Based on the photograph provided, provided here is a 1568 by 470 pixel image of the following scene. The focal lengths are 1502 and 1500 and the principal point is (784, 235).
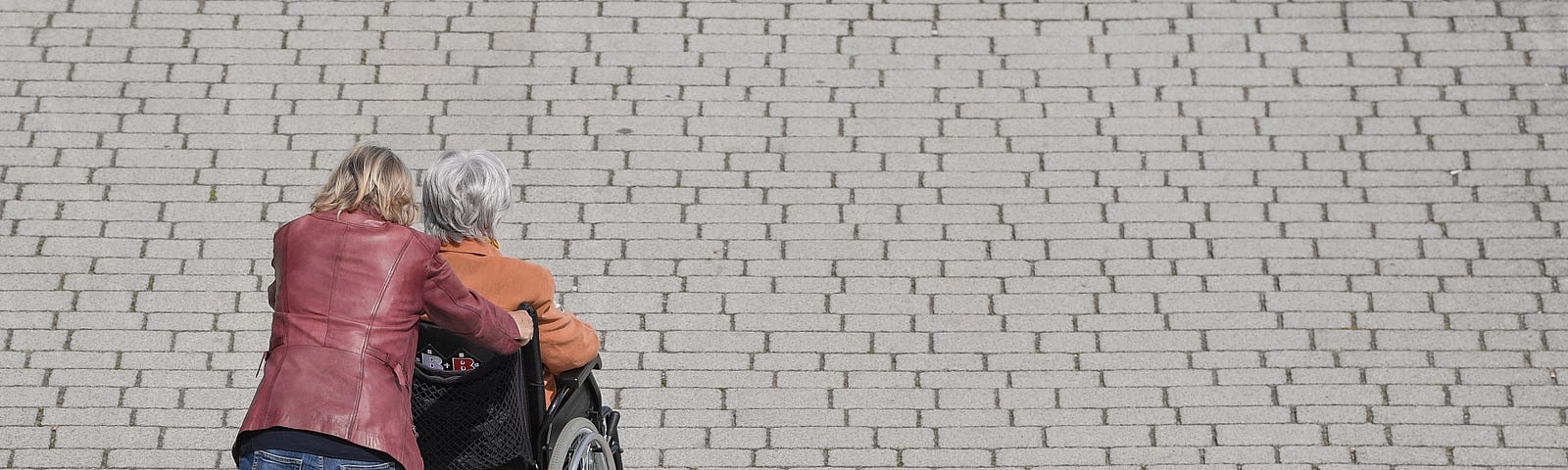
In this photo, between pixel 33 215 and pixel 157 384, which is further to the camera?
pixel 33 215

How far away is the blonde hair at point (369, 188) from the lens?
3643 mm

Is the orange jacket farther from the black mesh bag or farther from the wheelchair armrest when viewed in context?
the black mesh bag

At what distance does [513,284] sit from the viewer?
158 inches

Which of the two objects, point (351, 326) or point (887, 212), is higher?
point (887, 212)

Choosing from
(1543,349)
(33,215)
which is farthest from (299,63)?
(1543,349)

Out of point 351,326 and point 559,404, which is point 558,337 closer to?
point 559,404

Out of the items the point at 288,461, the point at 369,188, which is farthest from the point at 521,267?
the point at 288,461

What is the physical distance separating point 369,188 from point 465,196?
40cm

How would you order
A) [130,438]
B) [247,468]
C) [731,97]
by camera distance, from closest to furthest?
[247,468] < [130,438] < [731,97]

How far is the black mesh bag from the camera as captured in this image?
3.77 m

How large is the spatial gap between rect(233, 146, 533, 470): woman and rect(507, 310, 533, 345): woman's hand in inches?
4.9

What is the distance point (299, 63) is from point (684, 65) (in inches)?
66.6

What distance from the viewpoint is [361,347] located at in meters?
3.51

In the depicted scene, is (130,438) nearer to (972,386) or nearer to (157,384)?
(157,384)
